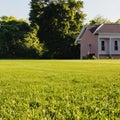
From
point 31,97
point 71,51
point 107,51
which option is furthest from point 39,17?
point 31,97

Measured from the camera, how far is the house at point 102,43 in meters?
60.2

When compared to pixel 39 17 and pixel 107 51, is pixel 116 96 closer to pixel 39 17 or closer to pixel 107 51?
pixel 107 51

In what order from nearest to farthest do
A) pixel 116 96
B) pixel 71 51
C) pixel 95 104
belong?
pixel 95 104 → pixel 116 96 → pixel 71 51

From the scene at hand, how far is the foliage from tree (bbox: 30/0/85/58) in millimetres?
3469

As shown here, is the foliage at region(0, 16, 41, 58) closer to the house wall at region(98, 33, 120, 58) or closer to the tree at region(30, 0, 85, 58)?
the tree at region(30, 0, 85, 58)

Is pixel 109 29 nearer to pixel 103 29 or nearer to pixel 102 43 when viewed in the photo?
pixel 103 29

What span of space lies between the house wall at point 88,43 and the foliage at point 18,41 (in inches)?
263

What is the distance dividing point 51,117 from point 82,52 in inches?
2220

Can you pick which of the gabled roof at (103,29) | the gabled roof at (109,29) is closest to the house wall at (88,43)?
the gabled roof at (103,29)

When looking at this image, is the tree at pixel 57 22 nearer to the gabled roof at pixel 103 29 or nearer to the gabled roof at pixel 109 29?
the gabled roof at pixel 103 29

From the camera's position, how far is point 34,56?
6406 centimetres

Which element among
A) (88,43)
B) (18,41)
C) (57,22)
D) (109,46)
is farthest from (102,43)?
(18,41)

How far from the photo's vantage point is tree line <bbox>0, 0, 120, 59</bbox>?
2576 inches

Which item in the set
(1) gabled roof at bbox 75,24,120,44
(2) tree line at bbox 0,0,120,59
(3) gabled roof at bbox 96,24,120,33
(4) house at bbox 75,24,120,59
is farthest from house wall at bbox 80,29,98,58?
(2) tree line at bbox 0,0,120,59
